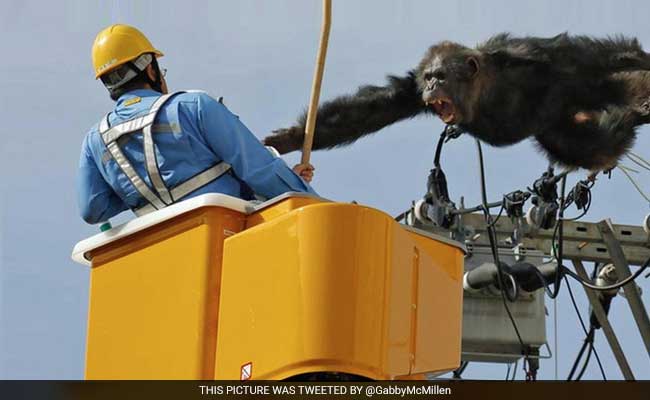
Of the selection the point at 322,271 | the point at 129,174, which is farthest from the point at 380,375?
the point at 129,174

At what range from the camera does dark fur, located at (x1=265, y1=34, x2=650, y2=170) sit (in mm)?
9102

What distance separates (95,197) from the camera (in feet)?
15.4

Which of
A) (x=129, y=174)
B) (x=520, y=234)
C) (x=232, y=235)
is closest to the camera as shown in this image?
(x=232, y=235)

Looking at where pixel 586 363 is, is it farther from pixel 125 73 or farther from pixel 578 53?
pixel 125 73

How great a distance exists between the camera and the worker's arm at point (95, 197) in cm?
469

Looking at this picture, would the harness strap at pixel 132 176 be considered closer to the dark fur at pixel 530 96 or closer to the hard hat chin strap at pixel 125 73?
the hard hat chin strap at pixel 125 73

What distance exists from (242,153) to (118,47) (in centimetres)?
61

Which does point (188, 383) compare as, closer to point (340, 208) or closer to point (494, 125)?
point (340, 208)

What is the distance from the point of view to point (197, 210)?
4.15 metres

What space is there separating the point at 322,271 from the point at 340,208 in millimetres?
167

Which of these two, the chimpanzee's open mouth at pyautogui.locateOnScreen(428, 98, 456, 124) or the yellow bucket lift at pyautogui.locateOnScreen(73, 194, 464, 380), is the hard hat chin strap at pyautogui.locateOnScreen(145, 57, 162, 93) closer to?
the yellow bucket lift at pyautogui.locateOnScreen(73, 194, 464, 380)

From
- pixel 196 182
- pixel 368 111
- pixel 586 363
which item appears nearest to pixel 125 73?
pixel 196 182

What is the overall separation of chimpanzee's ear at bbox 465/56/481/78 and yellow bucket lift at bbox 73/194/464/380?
5.00 meters

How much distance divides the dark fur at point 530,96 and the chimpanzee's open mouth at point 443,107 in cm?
4
